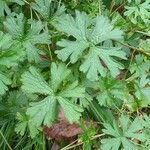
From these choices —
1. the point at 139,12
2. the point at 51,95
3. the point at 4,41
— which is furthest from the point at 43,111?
the point at 139,12

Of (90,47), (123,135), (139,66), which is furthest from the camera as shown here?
(139,66)

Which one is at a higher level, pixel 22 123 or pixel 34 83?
pixel 34 83

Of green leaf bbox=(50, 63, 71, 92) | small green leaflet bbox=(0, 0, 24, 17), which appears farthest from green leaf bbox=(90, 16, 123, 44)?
small green leaflet bbox=(0, 0, 24, 17)

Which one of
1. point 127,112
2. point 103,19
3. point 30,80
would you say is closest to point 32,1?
point 103,19

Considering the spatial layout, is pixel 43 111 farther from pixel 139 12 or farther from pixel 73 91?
pixel 139 12

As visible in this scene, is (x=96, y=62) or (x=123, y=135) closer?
(x=96, y=62)

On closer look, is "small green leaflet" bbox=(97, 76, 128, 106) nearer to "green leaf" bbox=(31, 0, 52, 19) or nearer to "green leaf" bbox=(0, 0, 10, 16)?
"green leaf" bbox=(31, 0, 52, 19)

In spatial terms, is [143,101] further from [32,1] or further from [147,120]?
[32,1]
